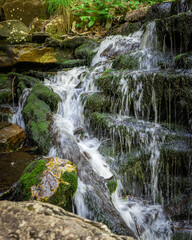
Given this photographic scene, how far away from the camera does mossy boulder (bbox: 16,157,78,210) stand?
2123mm

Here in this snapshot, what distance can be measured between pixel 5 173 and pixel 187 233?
3106mm

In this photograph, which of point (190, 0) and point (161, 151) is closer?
point (161, 151)

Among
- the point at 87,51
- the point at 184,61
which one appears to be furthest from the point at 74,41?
the point at 184,61

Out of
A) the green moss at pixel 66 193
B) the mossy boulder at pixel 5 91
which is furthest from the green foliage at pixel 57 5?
the green moss at pixel 66 193

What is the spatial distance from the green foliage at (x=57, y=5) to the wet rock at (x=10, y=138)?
798 cm

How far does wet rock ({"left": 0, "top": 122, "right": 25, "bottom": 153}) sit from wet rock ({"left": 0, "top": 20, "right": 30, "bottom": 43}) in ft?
17.6

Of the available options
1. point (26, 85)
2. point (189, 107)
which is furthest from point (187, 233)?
point (26, 85)

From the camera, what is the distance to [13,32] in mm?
8461

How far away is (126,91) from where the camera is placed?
4641 millimetres

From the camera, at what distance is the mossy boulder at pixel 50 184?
212 centimetres

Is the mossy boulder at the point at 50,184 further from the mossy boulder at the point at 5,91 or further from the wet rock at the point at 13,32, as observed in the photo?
the wet rock at the point at 13,32

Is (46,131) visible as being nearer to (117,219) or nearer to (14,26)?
(117,219)

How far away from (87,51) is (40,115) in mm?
4696

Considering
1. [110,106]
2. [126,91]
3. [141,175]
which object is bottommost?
[141,175]
